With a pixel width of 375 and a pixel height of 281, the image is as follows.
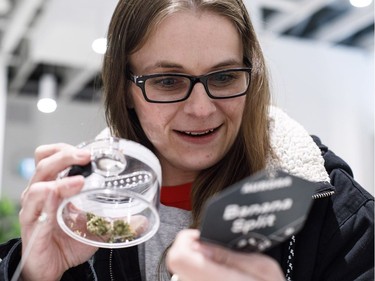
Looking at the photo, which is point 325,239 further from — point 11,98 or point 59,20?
point 11,98

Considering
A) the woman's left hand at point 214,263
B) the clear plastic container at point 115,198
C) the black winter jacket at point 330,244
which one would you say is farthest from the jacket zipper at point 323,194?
the woman's left hand at point 214,263

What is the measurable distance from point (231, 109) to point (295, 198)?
524 millimetres

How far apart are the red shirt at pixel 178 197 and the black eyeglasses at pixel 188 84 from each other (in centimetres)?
20

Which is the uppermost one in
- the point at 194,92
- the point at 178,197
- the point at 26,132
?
the point at 194,92

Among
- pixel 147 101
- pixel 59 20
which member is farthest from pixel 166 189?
pixel 59 20

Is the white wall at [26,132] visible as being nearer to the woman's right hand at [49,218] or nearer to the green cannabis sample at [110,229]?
the woman's right hand at [49,218]

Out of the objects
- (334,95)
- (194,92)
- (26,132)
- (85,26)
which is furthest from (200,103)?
(26,132)

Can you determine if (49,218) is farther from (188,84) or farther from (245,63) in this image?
(245,63)

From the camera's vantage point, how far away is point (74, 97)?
668 centimetres

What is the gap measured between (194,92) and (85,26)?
3.08 metres

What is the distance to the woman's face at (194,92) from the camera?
1.06 m

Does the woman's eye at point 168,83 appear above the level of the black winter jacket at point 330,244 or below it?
above

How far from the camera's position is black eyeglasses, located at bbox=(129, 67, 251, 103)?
3.47ft

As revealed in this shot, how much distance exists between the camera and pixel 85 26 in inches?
157
